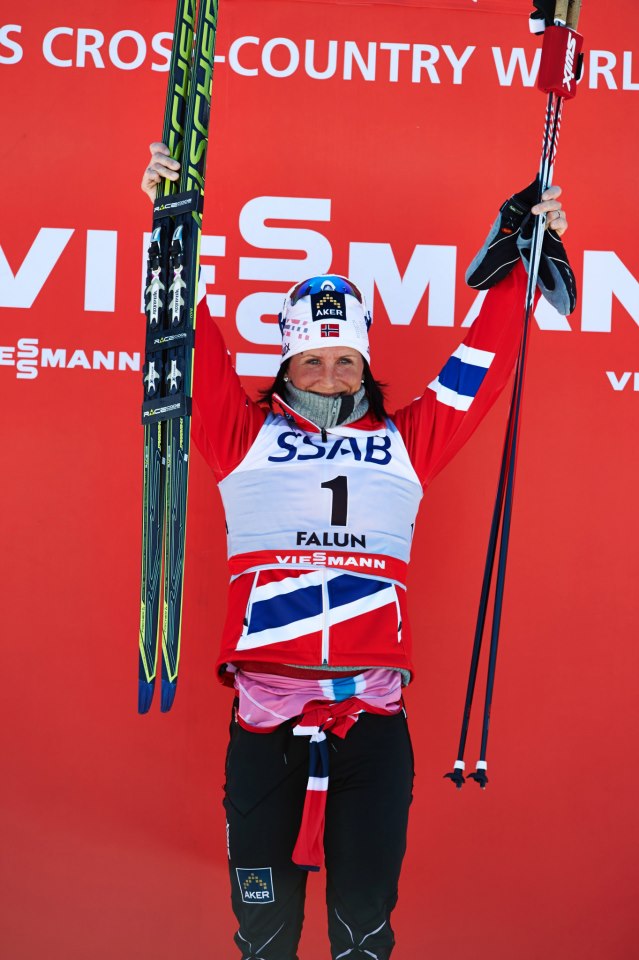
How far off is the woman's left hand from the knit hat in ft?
1.35

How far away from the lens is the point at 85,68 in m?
2.87

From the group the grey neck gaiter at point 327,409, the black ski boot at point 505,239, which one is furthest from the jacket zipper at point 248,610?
the black ski boot at point 505,239

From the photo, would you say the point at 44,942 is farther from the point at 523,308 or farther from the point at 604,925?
the point at 523,308

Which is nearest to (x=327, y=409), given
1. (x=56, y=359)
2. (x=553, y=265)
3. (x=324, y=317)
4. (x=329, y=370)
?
(x=329, y=370)

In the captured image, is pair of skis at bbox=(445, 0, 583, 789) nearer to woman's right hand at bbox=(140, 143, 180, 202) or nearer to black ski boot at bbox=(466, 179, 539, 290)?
black ski boot at bbox=(466, 179, 539, 290)

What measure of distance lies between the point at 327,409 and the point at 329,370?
93mm

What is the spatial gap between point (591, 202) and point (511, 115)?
0.98 ft

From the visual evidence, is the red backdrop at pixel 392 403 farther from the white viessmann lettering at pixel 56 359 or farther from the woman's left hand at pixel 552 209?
the woman's left hand at pixel 552 209

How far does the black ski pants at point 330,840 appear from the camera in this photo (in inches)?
82.4

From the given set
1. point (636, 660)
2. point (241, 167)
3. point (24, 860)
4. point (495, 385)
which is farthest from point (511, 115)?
point (24, 860)

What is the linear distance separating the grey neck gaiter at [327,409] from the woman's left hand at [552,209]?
20.7 inches

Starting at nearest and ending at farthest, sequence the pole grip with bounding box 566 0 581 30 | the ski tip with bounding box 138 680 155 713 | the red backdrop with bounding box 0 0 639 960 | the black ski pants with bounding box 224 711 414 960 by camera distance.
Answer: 1. the black ski pants with bounding box 224 711 414 960
2. the ski tip with bounding box 138 680 155 713
3. the pole grip with bounding box 566 0 581 30
4. the red backdrop with bounding box 0 0 639 960

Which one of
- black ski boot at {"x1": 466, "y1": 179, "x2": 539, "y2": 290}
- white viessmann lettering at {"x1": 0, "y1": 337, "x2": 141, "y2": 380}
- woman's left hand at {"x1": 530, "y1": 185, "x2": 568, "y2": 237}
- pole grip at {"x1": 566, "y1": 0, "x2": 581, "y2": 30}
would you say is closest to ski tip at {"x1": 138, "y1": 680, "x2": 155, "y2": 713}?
white viessmann lettering at {"x1": 0, "y1": 337, "x2": 141, "y2": 380}

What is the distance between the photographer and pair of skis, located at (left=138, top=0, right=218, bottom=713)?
2.18 m
